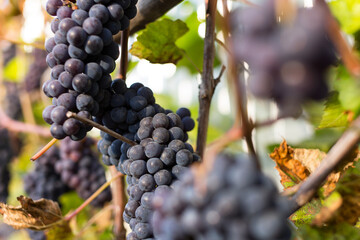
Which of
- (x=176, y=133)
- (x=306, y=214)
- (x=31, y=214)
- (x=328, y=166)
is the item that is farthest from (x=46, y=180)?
(x=328, y=166)

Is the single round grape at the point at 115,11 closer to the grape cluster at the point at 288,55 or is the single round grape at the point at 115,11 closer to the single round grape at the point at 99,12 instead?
the single round grape at the point at 99,12

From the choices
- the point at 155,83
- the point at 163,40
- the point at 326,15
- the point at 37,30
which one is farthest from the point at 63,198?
the point at 155,83

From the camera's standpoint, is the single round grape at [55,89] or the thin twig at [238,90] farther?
the single round grape at [55,89]

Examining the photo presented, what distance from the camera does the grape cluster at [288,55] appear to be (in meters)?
0.22

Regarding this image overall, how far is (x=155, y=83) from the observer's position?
299 cm

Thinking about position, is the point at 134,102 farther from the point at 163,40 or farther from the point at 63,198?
the point at 63,198

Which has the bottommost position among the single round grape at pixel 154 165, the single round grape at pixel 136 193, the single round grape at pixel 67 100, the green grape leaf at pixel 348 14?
the single round grape at pixel 136 193

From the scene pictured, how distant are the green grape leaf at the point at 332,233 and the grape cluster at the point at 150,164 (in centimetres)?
17

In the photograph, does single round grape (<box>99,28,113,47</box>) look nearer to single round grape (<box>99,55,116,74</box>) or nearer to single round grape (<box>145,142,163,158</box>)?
single round grape (<box>99,55,116,74</box>)

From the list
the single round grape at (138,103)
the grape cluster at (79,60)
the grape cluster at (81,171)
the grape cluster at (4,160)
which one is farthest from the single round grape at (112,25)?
the grape cluster at (4,160)

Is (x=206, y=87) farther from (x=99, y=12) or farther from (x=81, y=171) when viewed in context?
(x=81, y=171)

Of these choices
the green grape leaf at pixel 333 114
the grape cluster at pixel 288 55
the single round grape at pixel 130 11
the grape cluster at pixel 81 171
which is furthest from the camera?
the grape cluster at pixel 81 171

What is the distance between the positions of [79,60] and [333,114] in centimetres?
34

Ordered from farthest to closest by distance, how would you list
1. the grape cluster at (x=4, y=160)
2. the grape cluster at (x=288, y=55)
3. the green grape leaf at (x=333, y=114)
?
the grape cluster at (x=4, y=160) → the green grape leaf at (x=333, y=114) → the grape cluster at (x=288, y=55)
